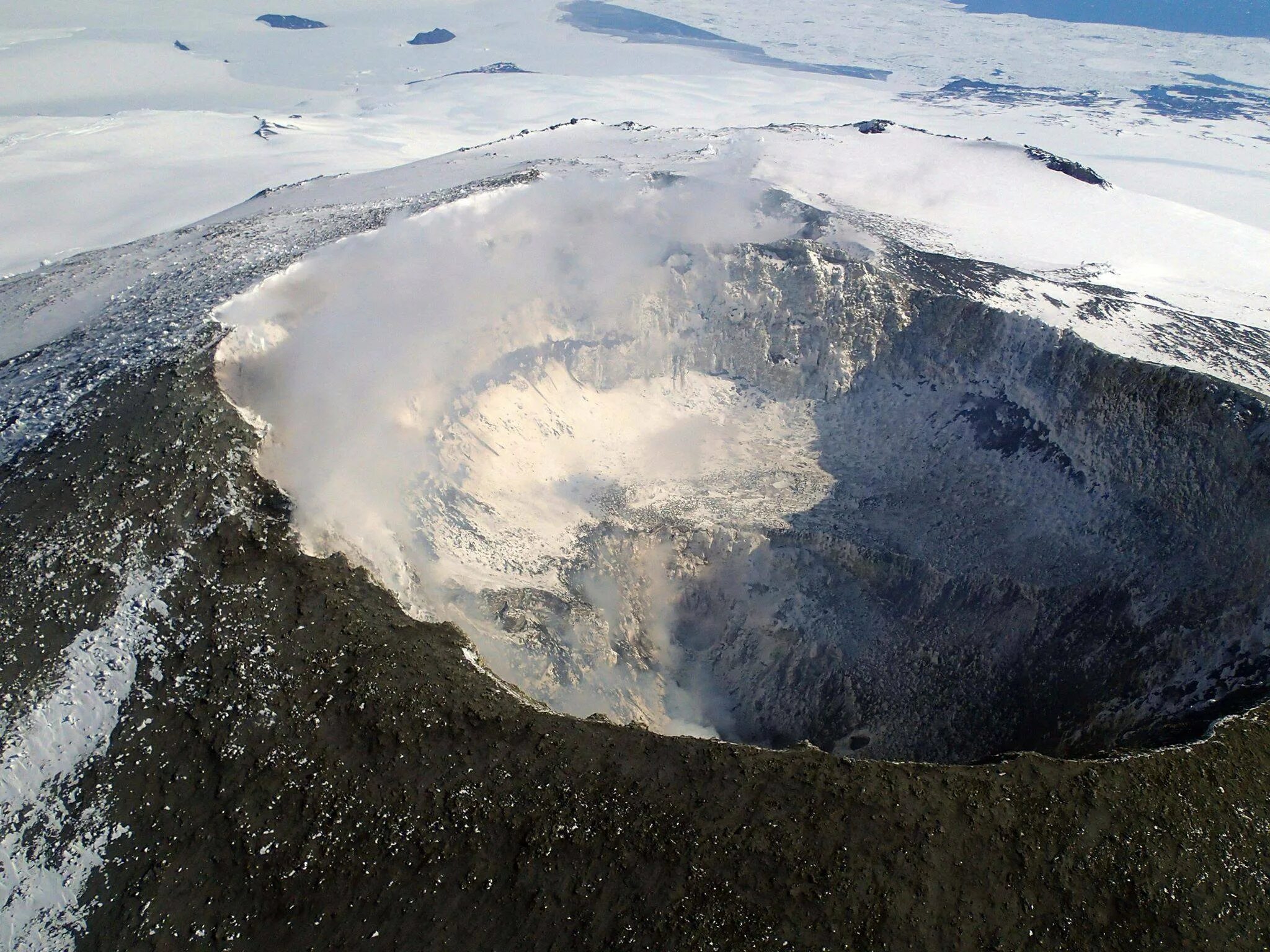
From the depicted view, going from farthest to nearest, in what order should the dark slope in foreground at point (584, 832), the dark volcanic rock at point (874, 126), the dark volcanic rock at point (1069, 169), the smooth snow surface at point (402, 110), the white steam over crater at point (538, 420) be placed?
the smooth snow surface at point (402, 110), the dark volcanic rock at point (874, 126), the dark volcanic rock at point (1069, 169), the white steam over crater at point (538, 420), the dark slope in foreground at point (584, 832)

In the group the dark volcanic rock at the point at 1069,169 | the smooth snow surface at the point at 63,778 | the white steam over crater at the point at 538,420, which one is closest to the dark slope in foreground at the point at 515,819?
the smooth snow surface at the point at 63,778

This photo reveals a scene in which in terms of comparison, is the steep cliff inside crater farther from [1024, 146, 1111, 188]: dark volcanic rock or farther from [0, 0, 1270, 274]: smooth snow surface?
[0, 0, 1270, 274]: smooth snow surface

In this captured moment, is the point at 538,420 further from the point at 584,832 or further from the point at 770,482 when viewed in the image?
the point at 584,832

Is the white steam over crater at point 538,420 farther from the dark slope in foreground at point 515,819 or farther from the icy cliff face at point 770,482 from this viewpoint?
the dark slope in foreground at point 515,819

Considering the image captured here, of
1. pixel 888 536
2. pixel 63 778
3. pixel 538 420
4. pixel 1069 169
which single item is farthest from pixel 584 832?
pixel 1069 169

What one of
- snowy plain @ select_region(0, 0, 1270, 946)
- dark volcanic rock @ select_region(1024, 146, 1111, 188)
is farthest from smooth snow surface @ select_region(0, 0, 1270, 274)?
dark volcanic rock @ select_region(1024, 146, 1111, 188)

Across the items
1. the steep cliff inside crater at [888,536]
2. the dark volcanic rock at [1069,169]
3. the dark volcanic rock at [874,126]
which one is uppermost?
the dark volcanic rock at [874,126]
